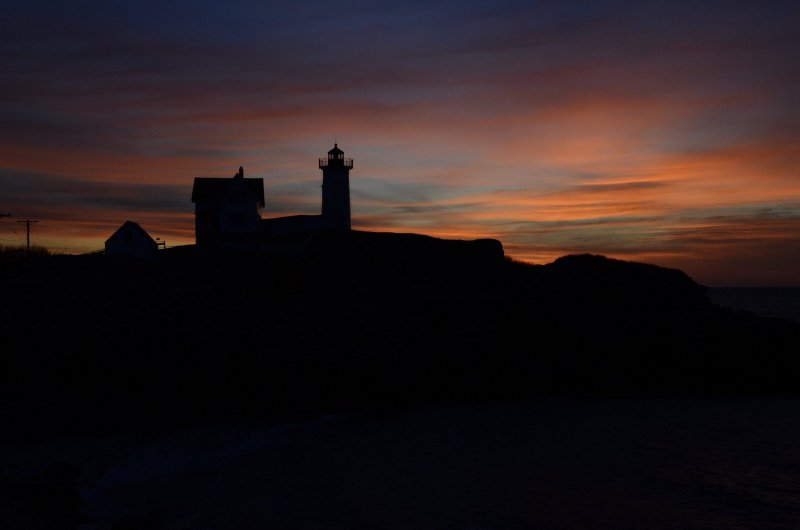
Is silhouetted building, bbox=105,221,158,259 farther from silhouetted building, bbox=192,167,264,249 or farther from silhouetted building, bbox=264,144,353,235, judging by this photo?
silhouetted building, bbox=264,144,353,235

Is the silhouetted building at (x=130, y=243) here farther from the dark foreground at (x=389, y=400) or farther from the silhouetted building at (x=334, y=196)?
the silhouetted building at (x=334, y=196)

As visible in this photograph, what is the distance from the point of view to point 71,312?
35.3 meters

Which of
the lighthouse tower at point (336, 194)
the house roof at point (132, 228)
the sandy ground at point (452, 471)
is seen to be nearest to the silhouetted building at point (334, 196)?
the lighthouse tower at point (336, 194)

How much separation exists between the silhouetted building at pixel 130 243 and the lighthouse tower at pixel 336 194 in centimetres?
1966

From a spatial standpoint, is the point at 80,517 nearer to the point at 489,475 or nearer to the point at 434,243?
the point at 489,475

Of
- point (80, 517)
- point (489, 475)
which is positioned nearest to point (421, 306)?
point (489, 475)

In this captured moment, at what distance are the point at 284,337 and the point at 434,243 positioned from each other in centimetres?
2847

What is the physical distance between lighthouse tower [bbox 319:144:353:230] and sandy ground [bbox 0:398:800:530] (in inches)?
1612

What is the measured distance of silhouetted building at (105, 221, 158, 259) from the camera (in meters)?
51.2

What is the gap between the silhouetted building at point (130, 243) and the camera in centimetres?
5119

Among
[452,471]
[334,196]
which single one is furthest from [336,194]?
[452,471]

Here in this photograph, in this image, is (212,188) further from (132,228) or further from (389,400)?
(389,400)

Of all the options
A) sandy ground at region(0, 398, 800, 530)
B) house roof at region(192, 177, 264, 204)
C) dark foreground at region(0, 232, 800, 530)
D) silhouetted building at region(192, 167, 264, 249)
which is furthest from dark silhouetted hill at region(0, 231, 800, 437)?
house roof at region(192, 177, 264, 204)

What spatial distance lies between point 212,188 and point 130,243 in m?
12.7
